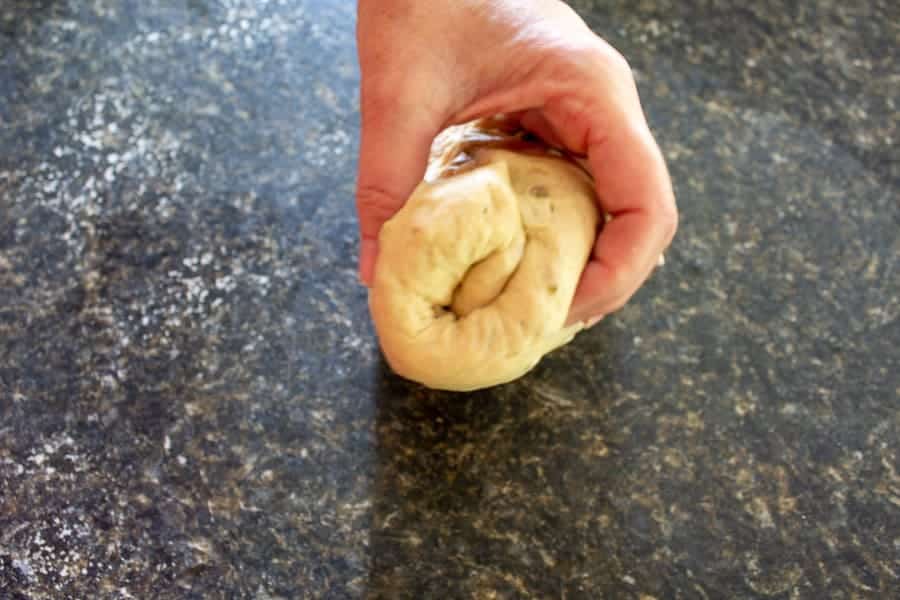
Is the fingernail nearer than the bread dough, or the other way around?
the bread dough

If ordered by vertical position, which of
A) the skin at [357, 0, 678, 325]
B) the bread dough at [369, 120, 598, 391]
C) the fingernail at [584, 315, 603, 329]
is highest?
the skin at [357, 0, 678, 325]

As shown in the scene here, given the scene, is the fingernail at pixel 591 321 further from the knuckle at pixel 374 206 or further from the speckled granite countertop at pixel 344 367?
the knuckle at pixel 374 206

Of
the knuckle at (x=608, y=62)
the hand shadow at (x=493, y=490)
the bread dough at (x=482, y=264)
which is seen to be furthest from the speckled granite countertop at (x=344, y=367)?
the knuckle at (x=608, y=62)

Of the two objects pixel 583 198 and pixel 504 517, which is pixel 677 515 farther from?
pixel 583 198

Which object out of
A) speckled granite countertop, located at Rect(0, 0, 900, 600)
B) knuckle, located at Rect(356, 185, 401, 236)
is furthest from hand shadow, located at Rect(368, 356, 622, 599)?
knuckle, located at Rect(356, 185, 401, 236)

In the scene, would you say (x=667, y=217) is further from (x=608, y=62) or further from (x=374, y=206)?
(x=374, y=206)

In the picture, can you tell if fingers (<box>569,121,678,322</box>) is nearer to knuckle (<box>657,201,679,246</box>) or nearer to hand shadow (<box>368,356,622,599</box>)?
knuckle (<box>657,201,679,246</box>)

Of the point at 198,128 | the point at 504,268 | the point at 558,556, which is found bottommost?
the point at 558,556

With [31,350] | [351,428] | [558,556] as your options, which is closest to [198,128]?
[31,350]
